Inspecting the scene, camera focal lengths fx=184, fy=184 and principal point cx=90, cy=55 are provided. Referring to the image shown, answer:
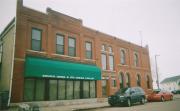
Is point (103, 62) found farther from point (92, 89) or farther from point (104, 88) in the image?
point (92, 89)

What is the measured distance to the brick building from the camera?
16.4 meters

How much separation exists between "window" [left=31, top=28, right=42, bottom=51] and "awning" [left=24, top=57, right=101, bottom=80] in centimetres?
137

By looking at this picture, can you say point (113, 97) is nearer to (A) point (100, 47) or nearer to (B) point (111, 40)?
(A) point (100, 47)

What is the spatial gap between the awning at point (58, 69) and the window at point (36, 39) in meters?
1.37

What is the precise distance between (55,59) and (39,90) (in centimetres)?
366

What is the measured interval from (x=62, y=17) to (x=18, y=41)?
624 cm

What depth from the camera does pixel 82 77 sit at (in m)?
20.3

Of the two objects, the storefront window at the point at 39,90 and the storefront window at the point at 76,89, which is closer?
the storefront window at the point at 39,90

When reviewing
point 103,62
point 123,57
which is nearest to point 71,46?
point 103,62

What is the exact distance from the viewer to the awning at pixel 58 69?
1630cm

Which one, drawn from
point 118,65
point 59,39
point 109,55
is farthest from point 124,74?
point 59,39

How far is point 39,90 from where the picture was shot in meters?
17.2

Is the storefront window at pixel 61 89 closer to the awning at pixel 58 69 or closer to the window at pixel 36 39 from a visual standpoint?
the awning at pixel 58 69

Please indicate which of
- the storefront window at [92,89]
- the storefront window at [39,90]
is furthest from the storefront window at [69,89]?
the storefront window at [92,89]
